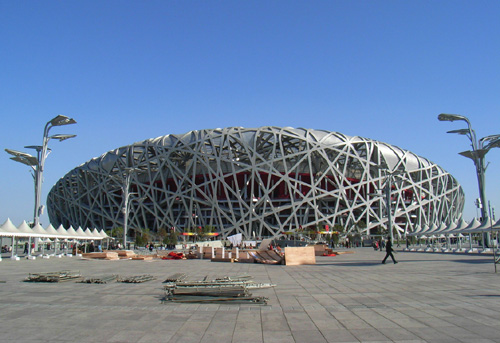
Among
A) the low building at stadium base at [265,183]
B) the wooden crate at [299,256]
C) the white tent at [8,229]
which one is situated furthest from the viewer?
the low building at stadium base at [265,183]

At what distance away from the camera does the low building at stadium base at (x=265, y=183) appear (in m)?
54.5

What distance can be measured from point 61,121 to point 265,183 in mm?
37408

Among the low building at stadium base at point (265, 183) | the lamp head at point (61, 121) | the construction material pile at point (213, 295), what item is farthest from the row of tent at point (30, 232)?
the low building at stadium base at point (265, 183)

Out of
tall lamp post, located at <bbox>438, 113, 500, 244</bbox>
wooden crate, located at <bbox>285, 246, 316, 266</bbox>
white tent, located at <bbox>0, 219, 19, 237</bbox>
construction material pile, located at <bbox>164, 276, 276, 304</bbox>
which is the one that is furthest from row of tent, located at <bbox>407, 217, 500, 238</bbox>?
white tent, located at <bbox>0, 219, 19, 237</bbox>

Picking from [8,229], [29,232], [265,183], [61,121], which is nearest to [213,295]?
[61,121]

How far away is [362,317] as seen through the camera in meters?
6.24

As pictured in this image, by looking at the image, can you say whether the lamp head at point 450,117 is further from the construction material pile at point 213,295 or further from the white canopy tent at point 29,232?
the white canopy tent at point 29,232

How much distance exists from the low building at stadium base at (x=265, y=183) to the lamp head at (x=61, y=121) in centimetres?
3107

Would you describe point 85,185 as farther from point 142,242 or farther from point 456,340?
point 456,340

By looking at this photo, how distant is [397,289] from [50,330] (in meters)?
7.49

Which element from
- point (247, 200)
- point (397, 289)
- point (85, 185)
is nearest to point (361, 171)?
point (247, 200)

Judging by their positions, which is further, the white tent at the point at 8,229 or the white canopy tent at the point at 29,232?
the white canopy tent at the point at 29,232

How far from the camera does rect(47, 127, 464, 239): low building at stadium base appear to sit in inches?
2144

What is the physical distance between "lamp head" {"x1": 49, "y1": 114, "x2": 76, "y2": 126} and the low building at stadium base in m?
31.1
